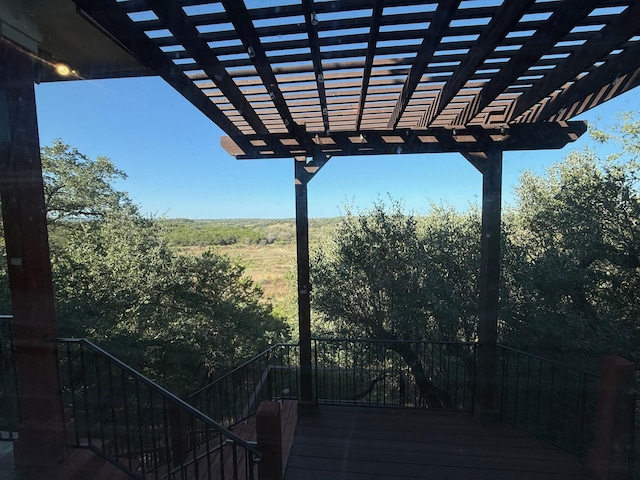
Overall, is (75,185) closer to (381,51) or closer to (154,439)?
(154,439)

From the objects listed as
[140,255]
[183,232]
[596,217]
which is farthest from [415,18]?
[183,232]

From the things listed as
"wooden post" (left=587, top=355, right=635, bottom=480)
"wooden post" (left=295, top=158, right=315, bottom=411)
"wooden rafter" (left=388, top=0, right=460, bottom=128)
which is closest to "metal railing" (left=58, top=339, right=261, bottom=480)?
"wooden post" (left=295, top=158, right=315, bottom=411)

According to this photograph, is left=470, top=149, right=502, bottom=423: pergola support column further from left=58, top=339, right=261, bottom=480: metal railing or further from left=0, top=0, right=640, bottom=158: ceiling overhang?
left=58, top=339, right=261, bottom=480: metal railing

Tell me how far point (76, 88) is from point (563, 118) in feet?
13.8

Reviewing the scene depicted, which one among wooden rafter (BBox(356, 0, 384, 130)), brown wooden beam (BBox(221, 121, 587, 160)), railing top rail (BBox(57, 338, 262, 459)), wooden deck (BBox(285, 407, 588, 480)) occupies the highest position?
wooden rafter (BBox(356, 0, 384, 130))

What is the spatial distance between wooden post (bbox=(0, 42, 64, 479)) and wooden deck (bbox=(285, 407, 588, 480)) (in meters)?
1.71

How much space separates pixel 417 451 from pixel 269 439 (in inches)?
62.2

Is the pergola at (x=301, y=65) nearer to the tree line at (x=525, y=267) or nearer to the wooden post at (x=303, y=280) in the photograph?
the wooden post at (x=303, y=280)

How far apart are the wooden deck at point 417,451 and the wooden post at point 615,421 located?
0.73 ft

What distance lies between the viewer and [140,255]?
8.08 meters

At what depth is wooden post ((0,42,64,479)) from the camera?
5.61ft

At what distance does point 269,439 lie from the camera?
197cm

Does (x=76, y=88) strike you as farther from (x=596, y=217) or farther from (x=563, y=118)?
(x=596, y=217)

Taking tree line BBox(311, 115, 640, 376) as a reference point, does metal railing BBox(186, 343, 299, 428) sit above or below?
below
